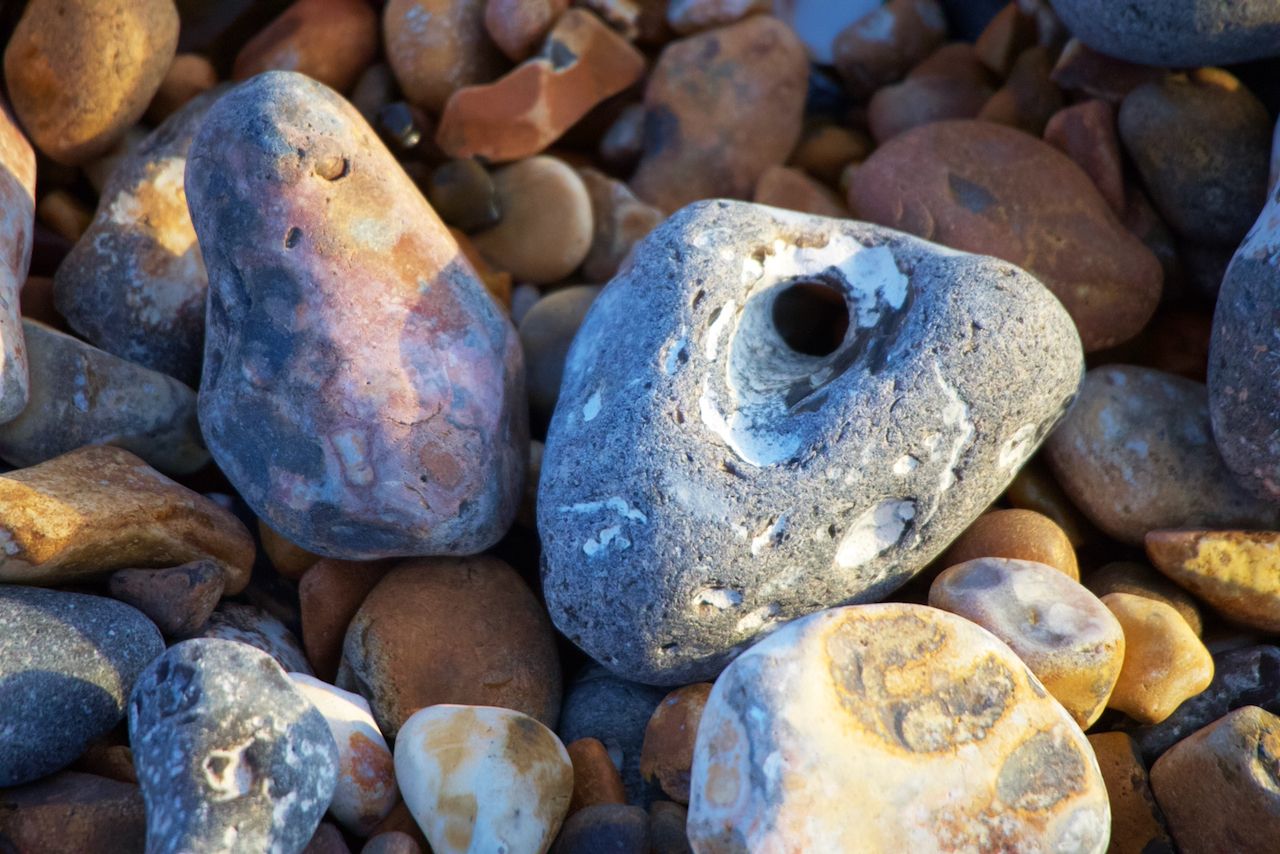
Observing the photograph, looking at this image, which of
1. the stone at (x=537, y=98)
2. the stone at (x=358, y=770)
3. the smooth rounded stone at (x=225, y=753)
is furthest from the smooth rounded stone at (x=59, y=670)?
the stone at (x=537, y=98)

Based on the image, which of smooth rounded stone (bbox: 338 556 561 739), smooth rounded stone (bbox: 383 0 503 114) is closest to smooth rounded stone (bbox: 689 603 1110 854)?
smooth rounded stone (bbox: 338 556 561 739)

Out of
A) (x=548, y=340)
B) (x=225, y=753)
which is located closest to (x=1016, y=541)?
(x=548, y=340)

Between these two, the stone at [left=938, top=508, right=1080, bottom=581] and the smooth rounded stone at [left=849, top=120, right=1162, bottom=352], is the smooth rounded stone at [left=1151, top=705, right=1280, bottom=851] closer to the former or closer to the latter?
the stone at [left=938, top=508, right=1080, bottom=581]

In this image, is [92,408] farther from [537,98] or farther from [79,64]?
[537,98]

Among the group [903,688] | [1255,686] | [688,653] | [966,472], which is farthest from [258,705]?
[1255,686]

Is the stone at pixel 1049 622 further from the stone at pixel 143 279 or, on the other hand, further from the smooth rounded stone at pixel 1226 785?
the stone at pixel 143 279

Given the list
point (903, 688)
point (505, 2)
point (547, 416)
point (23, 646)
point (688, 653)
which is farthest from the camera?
point (505, 2)

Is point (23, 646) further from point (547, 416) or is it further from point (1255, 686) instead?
point (1255, 686)
